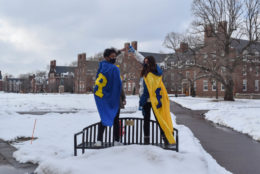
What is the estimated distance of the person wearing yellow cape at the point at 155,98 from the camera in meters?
4.59

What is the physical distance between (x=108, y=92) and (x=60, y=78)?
101 metres

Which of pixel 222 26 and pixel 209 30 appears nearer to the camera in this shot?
pixel 222 26

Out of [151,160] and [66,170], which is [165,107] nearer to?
[151,160]

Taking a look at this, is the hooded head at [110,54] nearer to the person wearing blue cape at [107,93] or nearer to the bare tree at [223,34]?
the person wearing blue cape at [107,93]

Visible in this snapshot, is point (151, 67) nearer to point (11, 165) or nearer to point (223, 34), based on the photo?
point (11, 165)

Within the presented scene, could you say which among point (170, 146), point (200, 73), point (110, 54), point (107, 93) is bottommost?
point (170, 146)

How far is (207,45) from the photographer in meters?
28.8

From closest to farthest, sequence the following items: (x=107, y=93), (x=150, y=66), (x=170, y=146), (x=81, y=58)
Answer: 1. (x=170, y=146)
2. (x=107, y=93)
3. (x=150, y=66)
4. (x=81, y=58)

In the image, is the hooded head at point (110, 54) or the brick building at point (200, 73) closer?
the hooded head at point (110, 54)

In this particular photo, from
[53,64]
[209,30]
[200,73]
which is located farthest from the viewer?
[53,64]

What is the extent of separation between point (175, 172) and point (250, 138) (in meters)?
5.67

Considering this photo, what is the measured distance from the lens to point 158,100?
4605mm

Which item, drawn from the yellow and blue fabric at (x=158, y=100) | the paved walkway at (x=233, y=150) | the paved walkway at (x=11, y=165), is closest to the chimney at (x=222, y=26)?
the paved walkway at (x=233, y=150)

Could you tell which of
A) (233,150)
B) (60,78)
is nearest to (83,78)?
(60,78)
